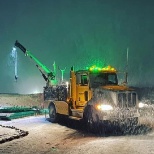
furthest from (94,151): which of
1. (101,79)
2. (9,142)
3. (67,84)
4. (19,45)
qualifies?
(19,45)

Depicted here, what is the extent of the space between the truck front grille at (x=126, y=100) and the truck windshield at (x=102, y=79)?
1.48m

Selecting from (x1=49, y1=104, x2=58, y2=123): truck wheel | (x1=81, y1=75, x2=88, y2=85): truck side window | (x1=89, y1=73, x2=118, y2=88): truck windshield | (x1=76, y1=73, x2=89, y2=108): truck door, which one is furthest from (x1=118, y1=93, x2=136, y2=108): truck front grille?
(x1=49, y1=104, x2=58, y2=123): truck wheel

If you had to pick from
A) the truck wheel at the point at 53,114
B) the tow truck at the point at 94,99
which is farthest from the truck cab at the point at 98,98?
the truck wheel at the point at 53,114

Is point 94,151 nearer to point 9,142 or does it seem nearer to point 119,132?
point 9,142

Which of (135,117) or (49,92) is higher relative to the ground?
(49,92)

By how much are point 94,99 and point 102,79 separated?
1449 millimetres

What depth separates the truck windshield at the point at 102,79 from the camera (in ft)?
46.6

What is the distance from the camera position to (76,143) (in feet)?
34.8

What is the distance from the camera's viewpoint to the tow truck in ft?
42.3

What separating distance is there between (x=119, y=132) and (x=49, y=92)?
6.03 m

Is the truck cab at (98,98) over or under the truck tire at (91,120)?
over

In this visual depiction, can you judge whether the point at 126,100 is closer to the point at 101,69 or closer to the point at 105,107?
the point at 105,107

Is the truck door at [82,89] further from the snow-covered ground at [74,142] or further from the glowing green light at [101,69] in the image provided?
the snow-covered ground at [74,142]

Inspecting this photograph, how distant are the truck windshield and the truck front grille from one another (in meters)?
1.48
